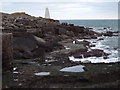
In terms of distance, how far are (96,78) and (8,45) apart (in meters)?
3.87

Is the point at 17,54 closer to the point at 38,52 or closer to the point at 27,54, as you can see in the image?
the point at 27,54

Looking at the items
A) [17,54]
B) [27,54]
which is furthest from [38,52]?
[17,54]

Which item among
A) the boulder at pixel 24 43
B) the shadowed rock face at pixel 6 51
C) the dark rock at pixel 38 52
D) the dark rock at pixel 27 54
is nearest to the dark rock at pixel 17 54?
the dark rock at pixel 27 54

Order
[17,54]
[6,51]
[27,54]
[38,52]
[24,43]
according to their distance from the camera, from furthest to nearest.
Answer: [38,52] < [24,43] < [27,54] < [17,54] < [6,51]

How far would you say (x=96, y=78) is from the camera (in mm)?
8117

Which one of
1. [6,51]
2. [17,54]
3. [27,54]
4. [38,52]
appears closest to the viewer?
[6,51]

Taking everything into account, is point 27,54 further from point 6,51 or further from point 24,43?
point 6,51

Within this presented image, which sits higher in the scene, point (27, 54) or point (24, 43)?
point (24, 43)

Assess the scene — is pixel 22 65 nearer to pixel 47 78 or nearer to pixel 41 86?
pixel 47 78

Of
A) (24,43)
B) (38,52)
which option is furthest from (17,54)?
(38,52)

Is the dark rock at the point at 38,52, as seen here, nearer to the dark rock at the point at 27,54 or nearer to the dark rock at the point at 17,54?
the dark rock at the point at 27,54

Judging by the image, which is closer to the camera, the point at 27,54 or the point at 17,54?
the point at 17,54

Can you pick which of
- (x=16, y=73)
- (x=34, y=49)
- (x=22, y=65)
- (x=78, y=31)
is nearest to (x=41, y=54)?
(x=34, y=49)

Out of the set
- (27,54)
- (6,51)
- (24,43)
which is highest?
(24,43)
